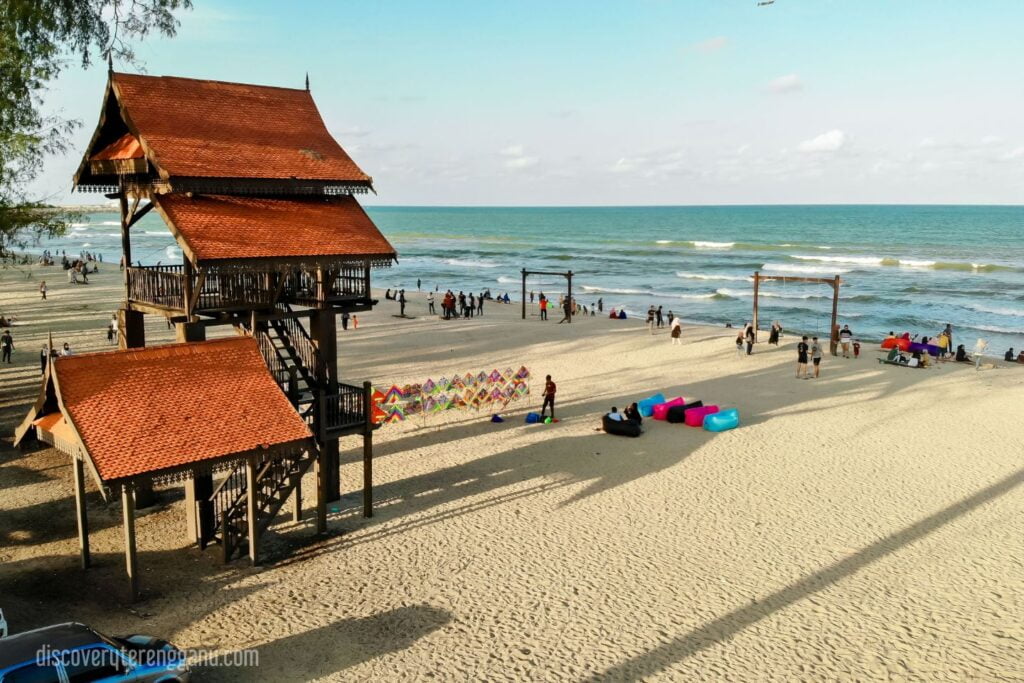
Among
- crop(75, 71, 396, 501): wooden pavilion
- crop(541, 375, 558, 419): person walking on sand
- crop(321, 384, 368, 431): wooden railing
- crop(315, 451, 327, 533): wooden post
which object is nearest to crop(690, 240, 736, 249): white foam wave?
crop(541, 375, 558, 419): person walking on sand

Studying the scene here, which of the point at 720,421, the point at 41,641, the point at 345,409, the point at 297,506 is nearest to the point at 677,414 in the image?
the point at 720,421

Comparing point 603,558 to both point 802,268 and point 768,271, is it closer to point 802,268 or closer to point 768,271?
point 768,271

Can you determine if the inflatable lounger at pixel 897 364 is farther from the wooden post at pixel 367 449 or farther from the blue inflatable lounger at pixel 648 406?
the wooden post at pixel 367 449

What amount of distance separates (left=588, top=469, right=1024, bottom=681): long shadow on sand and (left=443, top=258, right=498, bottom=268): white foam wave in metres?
78.3

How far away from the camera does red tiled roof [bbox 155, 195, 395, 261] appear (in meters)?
14.0

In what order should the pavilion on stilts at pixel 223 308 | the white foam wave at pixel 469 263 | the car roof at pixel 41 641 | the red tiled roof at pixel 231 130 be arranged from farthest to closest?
the white foam wave at pixel 469 263 → the red tiled roof at pixel 231 130 → the pavilion on stilts at pixel 223 308 → the car roof at pixel 41 641

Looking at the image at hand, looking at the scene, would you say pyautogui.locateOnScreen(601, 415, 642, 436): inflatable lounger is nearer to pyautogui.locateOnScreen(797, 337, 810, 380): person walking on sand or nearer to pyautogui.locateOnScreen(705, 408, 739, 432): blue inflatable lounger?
pyautogui.locateOnScreen(705, 408, 739, 432): blue inflatable lounger

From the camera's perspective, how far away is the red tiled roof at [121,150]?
15354 millimetres

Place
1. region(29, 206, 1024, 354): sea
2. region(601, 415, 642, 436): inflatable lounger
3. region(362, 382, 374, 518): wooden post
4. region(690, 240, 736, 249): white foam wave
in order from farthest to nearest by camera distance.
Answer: region(690, 240, 736, 249): white foam wave → region(29, 206, 1024, 354): sea → region(601, 415, 642, 436): inflatable lounger → region(362, 382, 374, 518): wooden post

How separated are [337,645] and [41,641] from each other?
12.8ft

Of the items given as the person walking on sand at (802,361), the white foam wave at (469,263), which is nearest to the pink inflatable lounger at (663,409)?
the person walking on sand at (802,361)

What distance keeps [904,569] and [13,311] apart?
5062cm

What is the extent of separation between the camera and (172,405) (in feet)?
42.3

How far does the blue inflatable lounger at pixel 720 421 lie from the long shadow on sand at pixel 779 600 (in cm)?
679
